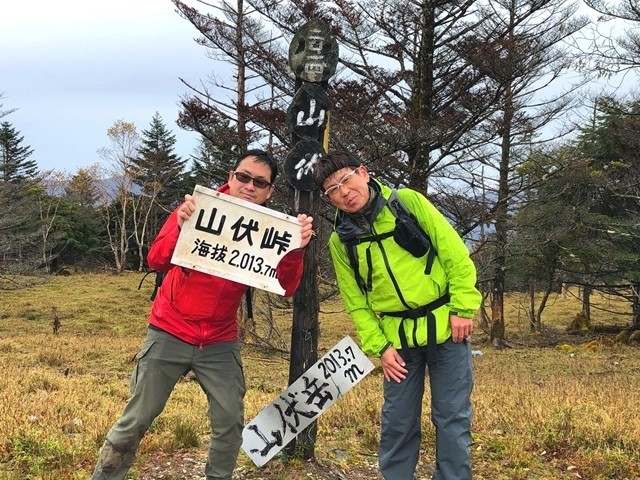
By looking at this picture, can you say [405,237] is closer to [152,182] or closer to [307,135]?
[307,135]

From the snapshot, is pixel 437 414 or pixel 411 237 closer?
pixel 411 237

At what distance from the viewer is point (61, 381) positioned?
7410mm

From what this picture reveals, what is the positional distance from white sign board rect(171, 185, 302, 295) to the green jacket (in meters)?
0.34

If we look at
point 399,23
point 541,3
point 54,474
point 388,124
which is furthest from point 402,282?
point 541,3

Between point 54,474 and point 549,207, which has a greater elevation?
point 549,207

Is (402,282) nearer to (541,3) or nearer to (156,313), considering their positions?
(156,313)

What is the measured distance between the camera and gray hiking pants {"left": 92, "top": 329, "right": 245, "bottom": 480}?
8.96 ft

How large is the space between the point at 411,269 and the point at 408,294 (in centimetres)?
13

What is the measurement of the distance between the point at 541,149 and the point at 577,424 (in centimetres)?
1344

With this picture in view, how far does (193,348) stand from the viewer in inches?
112

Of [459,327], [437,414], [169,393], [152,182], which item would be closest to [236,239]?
[169,393]

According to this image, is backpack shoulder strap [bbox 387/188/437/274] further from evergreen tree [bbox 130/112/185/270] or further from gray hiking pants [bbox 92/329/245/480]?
evergreen tree [bbox 130/112/185/270]

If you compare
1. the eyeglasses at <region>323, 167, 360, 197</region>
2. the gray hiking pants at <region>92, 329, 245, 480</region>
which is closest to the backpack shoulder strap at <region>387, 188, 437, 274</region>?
the eyeglasses at <region>323, 167, 360, 197</region>

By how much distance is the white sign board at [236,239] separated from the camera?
284 cm
